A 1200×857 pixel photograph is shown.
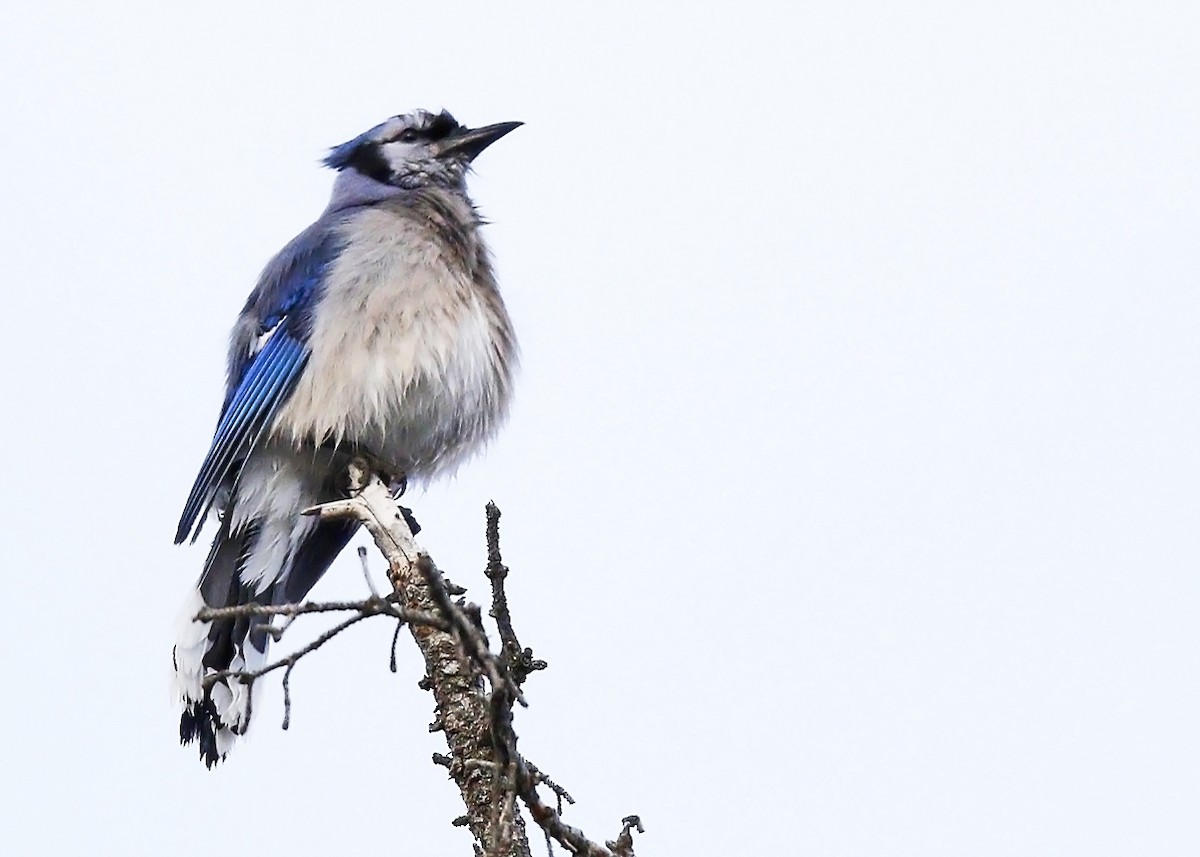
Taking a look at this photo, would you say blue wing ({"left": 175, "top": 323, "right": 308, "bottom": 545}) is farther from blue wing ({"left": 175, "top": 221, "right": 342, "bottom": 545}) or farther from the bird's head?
the bird's head

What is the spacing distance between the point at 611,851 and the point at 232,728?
70.9 inches

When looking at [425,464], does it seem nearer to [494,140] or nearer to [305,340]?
[305,340]

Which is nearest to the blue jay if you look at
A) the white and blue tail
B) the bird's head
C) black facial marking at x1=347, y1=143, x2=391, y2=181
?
the white and blue tail

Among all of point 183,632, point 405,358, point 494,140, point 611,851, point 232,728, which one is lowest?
point 611,851

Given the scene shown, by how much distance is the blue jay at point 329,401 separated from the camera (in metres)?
4.43

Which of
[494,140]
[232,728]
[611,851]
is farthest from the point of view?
[494,140]

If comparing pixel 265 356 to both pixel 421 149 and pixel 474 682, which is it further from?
pixel 474 682

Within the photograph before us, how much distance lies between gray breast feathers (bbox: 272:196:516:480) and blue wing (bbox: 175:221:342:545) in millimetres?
58

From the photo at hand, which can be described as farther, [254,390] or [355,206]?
[355,206]

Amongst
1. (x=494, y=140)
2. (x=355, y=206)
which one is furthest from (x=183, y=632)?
(x=494, y=140)

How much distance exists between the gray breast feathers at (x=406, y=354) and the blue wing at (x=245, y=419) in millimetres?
50

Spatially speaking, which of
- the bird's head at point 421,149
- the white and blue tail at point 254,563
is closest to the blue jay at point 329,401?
the white and blue tail at point 254,563

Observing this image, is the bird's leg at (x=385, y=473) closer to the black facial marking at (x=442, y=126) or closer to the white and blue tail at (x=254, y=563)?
the white and blue tail at (x=254, y=563)

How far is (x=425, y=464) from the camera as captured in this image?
15.7 feet
